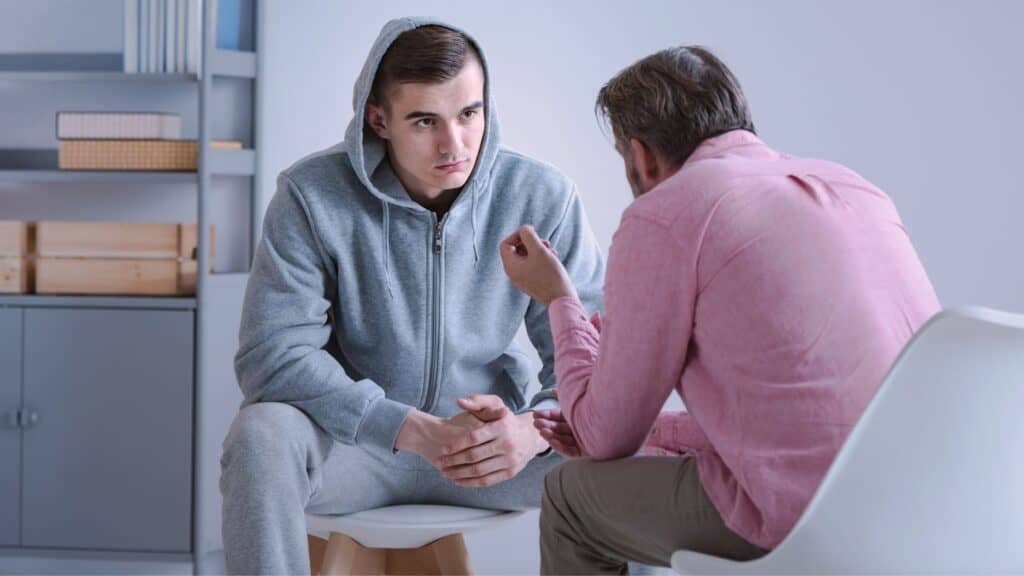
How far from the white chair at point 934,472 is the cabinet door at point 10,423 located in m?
2.30

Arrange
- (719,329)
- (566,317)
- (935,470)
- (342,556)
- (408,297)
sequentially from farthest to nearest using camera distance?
(408,297)
(342,556)
(566,317)
(719,329)
(935,470)

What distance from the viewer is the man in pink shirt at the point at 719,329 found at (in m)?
1.33

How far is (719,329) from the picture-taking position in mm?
1381

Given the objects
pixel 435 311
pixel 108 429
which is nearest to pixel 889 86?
pixel 435 311

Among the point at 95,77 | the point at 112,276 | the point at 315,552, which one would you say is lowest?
the point at 315,552

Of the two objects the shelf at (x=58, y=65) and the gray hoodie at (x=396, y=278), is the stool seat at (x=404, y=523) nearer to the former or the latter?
the gray hoodie at (x=396, y=278)

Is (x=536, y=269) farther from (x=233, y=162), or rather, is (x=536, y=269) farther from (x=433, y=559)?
(x=233, y=162)

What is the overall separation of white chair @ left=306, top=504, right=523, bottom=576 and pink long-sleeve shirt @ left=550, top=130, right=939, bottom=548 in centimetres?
55

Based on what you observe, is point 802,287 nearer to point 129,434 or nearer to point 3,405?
point 129,434

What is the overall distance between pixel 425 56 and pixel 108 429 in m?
1.50

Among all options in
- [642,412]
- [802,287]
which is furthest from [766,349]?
[642,412]

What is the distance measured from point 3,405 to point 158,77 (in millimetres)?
920

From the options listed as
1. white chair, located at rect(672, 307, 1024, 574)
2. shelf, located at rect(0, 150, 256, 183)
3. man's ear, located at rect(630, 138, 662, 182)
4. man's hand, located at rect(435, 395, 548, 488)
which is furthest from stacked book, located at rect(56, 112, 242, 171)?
white chair, located at rect(672, 307, 1024, 574)

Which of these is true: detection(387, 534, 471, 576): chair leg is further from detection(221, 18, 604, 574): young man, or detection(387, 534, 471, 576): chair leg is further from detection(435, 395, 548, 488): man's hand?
detection(435, 395, 548, 488): man's hand
